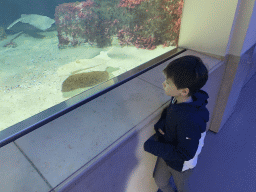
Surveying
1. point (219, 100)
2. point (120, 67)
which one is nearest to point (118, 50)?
point (120, 67)

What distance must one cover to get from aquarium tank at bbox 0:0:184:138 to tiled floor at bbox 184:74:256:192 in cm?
153

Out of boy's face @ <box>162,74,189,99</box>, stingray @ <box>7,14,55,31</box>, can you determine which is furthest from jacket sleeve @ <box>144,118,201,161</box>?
stingray @ <box>7,14,55,31</box>

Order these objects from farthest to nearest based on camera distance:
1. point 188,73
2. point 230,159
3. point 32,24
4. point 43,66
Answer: point 32,24, point 43,66, point 230,159, point 188,73

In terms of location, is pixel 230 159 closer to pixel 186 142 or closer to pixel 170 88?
pixel 186 142

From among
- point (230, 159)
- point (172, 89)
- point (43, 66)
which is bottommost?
point (230, 159)

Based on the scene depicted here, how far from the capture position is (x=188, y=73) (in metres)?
0.98

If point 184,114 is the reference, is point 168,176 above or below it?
below

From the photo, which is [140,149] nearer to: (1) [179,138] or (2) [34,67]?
(1) [179,138]

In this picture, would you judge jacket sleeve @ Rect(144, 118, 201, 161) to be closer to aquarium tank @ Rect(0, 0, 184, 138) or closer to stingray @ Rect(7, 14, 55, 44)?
aquarium tank @ Rect(0, 0, 184, 138)

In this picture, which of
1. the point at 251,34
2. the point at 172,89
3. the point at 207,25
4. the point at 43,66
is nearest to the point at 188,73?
the point at 172,89

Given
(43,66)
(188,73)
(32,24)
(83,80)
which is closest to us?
(188,73)

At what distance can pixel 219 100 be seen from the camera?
7.68 feet

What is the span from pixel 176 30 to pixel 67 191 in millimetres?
2530

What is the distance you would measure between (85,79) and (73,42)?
5.75 feet
